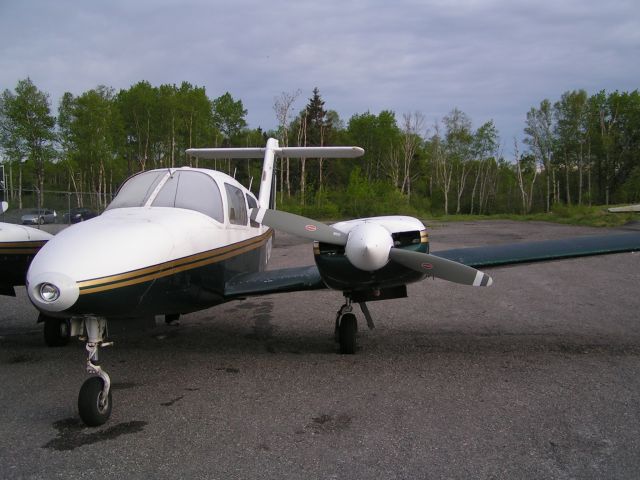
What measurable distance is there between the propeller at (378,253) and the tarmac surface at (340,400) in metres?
1.09

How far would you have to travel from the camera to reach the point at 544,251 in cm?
605

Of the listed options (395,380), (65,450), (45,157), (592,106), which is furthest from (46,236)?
(592,106)

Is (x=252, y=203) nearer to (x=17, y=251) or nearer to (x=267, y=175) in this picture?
(x=267, y=175)

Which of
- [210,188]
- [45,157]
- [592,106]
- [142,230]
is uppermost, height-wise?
[592,106]

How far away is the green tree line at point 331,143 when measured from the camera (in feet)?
139

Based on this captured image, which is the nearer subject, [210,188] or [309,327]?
[210,188]

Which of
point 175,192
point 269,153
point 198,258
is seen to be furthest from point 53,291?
point 269,153

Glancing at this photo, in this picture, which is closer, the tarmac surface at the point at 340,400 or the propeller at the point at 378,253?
the tarmac surface at the point at 340,400

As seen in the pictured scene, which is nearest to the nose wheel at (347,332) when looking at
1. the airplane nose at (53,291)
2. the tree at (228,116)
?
the airplane nose at (53,291)

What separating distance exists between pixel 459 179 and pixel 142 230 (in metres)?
70.4

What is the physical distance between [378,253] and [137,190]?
9.61 ft

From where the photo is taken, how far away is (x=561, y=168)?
6756cm

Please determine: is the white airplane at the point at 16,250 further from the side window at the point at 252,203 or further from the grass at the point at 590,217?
the grass at the point at 590,217

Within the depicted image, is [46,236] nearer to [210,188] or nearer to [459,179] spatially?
[210,188]
